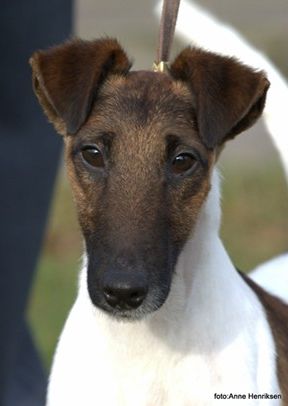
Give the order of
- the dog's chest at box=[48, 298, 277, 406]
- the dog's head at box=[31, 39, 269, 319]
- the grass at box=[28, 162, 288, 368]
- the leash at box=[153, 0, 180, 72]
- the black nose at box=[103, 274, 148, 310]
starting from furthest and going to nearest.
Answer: the grass at box=[28, 162, 288, 368] → the leash at box=[153, 0, 180, 72] → the dog's chest at box=[48, 298, 277, 406] → the dog's head at box=[31, 39, 269, 319] → the black nose at box=[103, 274, 148, 310]

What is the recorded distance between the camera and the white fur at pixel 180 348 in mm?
5047

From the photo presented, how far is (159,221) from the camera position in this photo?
193 inches

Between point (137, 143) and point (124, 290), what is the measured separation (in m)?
0.51

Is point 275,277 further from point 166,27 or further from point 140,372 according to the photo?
point 166,27

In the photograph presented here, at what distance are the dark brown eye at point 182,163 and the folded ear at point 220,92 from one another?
7 cm

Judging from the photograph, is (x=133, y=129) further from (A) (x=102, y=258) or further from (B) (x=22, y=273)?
(B) (x=22, y=273)

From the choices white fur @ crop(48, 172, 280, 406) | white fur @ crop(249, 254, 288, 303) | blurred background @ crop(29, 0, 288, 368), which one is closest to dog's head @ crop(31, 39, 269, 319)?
white fur @ crop(48, 172, 280, 406)

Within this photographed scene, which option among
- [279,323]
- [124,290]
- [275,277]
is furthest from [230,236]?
[124,290]

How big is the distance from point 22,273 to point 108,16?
42.3ft

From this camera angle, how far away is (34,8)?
6781mm

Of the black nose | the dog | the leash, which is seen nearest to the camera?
the black nose

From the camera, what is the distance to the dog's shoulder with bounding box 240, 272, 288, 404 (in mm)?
5273

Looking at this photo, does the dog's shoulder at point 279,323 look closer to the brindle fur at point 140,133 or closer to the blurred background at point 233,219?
the brindle fur at point 140,133

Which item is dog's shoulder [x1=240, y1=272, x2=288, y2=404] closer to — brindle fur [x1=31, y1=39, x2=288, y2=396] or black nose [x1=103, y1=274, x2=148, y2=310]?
brindle fur [x1=31, y1=39, x2=288, y2=396]
